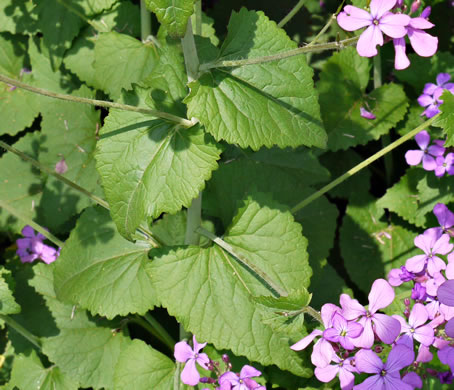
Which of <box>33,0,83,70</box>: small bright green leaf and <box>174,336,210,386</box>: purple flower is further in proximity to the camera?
<box>33,0,83,70</box>: small bright green leaf

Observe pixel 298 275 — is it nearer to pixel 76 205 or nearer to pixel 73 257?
pixel 73 257

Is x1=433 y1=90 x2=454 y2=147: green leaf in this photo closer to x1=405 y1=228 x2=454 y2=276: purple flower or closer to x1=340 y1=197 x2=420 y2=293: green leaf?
x1=405 y1=228 x2=454 y2=276: purple flower

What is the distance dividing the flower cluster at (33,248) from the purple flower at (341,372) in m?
1.97

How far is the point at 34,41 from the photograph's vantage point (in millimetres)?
3865

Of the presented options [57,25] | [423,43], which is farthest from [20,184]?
[423,43]

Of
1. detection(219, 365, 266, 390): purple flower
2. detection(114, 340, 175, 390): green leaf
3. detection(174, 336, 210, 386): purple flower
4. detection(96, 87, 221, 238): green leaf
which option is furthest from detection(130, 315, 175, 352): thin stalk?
detection(96, 87, 221, 238): green leaf

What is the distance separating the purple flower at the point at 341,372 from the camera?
2146mm

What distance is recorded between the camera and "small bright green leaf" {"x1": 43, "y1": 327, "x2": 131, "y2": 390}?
317 centimetres

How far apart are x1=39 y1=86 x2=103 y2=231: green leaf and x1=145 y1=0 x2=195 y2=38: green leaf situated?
1792 millimetres

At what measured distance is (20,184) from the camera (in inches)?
150

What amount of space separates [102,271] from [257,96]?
4.15ft

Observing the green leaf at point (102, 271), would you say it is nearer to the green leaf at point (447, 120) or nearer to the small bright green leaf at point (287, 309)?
the small bright green leaf at point (287, 309)

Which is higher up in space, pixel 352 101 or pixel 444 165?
pixel 352 101

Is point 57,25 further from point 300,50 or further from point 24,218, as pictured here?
point 300,50
